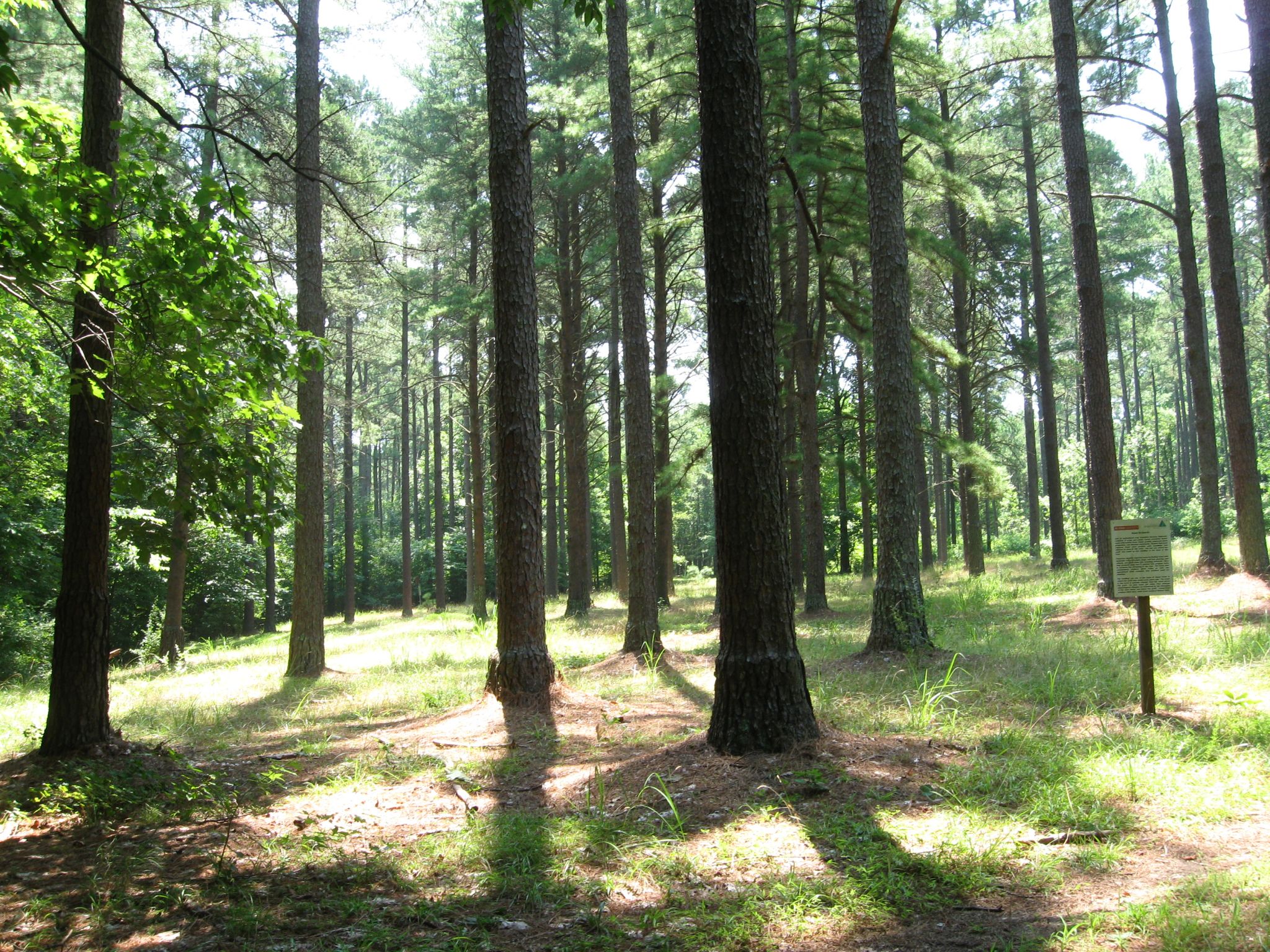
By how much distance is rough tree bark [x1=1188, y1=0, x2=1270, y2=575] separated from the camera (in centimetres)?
1073

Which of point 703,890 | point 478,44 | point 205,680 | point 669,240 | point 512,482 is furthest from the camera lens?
point 478,44

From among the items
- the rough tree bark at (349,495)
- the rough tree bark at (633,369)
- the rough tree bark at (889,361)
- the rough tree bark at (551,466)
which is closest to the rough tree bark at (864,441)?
the rough tree bark at (633,369)

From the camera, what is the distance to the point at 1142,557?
18.6ft

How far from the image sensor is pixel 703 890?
3488mm

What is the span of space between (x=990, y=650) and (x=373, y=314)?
24588 mm

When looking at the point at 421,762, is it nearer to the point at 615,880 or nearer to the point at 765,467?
the point at 615,880

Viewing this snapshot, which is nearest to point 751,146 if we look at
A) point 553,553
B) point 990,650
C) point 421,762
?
point 421,762

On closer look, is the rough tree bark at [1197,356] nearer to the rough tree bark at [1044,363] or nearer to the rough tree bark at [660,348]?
the rough tree bark at [1044,363]

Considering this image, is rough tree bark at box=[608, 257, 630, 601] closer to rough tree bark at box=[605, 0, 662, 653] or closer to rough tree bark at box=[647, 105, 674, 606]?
rough tree bark at box=[647, 105, 674, 606]

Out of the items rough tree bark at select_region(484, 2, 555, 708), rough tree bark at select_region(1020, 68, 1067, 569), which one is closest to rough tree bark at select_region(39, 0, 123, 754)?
rough tree bark at select_region(484, 2, 555, 708)

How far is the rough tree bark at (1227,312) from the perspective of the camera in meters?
10.7

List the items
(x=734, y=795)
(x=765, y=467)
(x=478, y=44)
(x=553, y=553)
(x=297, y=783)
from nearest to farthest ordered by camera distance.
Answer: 1. (x=734, y=795)
2. (x=765, y=467)
3. (x=297, y=783)
4. (x=478, y=44)
5. (x=553, y=553)

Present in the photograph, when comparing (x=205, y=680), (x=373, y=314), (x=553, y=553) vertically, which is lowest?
(x=205, y=680)

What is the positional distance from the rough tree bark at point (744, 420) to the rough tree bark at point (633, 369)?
512 cm
